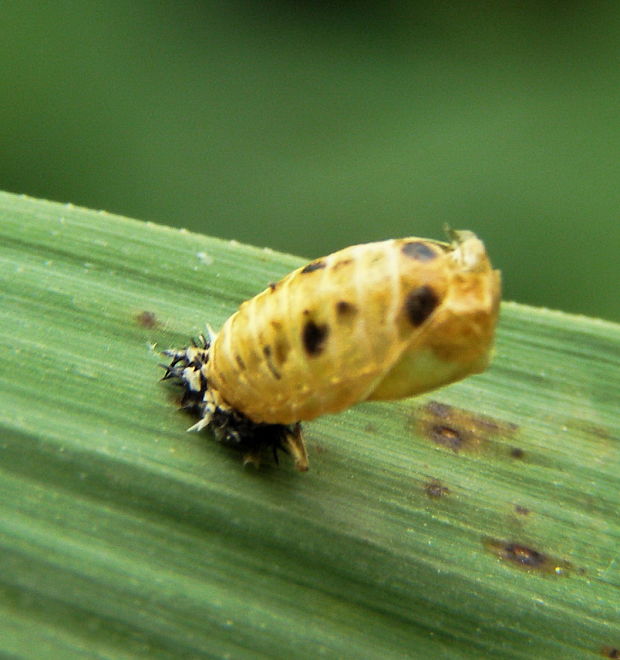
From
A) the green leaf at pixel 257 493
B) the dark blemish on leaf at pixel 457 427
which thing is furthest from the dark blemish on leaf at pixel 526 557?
the dark blemish on leaf at pixel 457 427

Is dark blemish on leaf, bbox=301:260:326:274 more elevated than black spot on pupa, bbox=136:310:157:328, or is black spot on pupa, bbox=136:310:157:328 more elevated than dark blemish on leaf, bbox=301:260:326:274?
dark blemish on leaf, bbox=301:260:326:274

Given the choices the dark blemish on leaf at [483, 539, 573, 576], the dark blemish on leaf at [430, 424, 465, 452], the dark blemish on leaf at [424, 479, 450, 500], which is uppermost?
the dark blemish on leaf at [430, 424, 465, 452]

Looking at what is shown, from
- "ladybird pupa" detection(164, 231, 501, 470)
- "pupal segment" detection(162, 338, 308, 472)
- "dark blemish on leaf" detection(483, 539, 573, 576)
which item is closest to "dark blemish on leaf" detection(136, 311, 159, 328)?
"pupal segment" detection(162, 338, 308, 472)

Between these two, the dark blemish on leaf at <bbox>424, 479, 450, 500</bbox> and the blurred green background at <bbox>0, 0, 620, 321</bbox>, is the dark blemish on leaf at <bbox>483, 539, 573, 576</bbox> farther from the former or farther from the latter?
the blurred green background at <bbox>0, 0, 620, 321</bbox>

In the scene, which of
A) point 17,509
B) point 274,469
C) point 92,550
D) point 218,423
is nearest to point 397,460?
point 274,469

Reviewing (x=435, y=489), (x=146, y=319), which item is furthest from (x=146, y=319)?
(x=435, y=489)

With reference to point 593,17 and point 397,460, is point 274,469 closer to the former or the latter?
point 397,460
